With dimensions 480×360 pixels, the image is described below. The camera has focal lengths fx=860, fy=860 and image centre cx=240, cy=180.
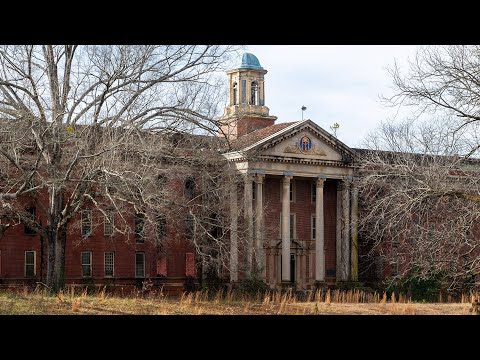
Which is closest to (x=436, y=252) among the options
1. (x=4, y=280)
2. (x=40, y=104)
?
(x=40, y=104)

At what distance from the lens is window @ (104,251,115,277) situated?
5599 cm

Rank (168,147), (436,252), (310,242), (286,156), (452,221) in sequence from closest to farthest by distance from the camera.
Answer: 1. (452,221)
2. (436,252)
3. (168,147)
4. (286,156)
5. (310,242)

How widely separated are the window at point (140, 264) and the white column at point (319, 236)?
12241mm

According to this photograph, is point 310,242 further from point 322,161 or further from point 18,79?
point 18,79

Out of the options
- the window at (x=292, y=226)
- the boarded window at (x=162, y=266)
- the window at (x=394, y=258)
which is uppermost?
the window at (x=292, y=226)

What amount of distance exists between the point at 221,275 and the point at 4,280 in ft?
41.9

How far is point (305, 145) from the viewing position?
60.8m

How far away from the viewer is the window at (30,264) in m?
52.6

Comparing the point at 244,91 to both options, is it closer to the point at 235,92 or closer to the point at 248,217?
the point at 235,92

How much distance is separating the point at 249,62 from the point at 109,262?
23600 millimetres

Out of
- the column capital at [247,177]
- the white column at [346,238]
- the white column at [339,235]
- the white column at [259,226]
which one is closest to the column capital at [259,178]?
the white column at [259,226]

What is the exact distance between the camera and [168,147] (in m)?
32.3

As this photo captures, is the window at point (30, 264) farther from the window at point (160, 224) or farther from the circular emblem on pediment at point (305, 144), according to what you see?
the circular emblem on pediment at point (305, 144)

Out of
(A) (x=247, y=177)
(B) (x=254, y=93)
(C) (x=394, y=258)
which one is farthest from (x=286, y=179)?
(C) (x=394, y=258)
